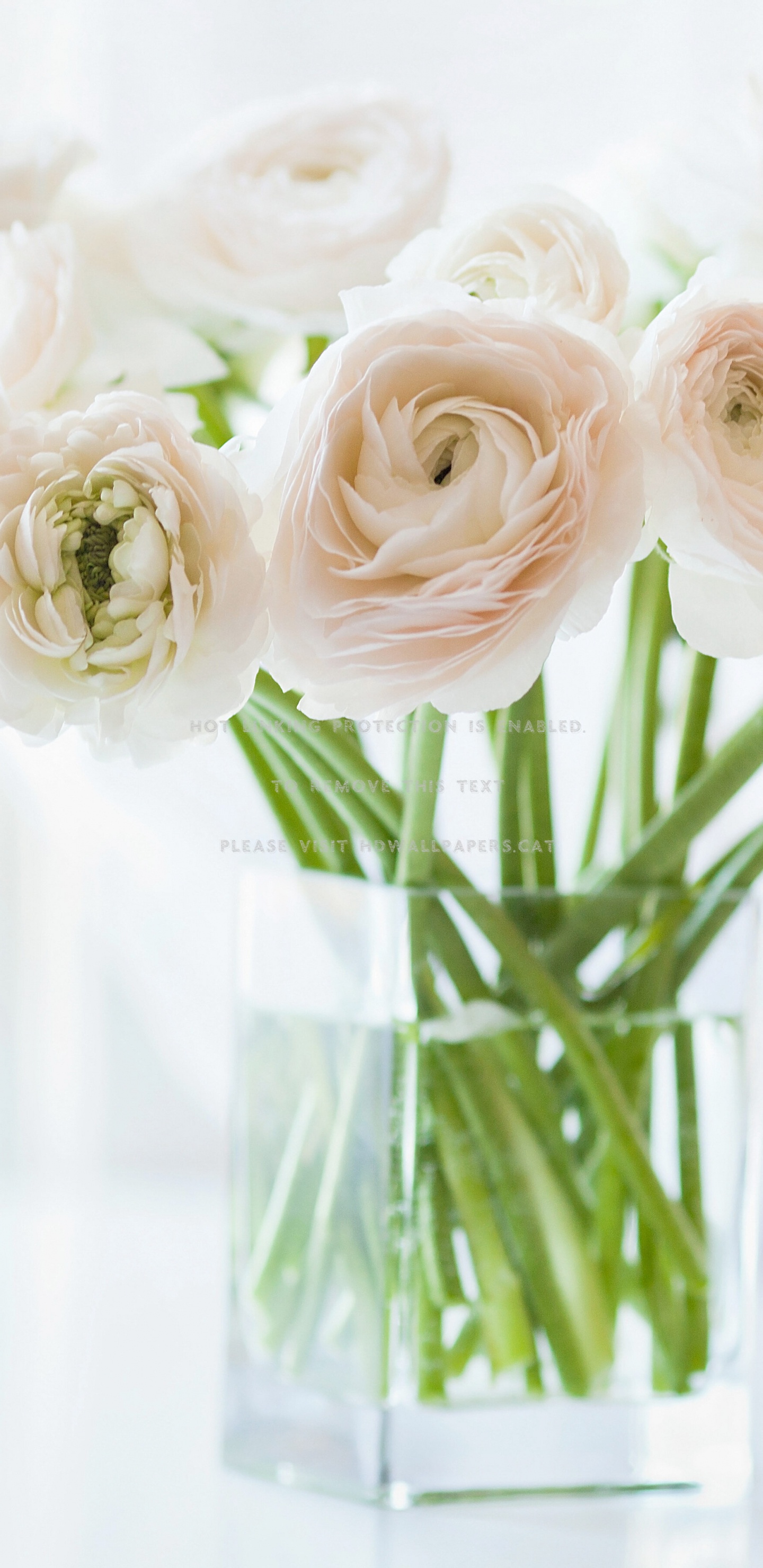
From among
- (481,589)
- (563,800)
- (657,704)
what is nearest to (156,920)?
(563,800)

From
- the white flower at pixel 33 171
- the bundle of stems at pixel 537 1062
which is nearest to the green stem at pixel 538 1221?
the bundle of stems at pixel 537 1062

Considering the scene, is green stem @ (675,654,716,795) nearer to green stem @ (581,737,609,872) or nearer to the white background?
green stem @ (581,737,609,872)

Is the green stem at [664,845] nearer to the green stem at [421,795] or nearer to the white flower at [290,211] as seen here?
the green stem at [421,795]

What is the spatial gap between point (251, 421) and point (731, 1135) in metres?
0.28

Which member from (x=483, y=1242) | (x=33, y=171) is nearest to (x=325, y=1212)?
(x=483, y=1242)

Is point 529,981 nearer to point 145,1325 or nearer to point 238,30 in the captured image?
point 145,1325

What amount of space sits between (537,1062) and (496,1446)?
10cm

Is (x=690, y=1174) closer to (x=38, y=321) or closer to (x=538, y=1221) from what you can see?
(x=538, y=1221)

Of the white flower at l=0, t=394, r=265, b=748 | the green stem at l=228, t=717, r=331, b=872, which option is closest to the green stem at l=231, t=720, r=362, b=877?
the green stem at l=228, t=717, r=331, b=872

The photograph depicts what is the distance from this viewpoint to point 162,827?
0.62 m

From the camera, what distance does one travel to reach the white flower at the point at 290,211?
33 centimetres

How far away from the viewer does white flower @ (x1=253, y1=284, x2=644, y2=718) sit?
215mm

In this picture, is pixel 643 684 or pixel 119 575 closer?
pixel 119 575

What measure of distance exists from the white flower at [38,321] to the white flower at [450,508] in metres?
0.10
